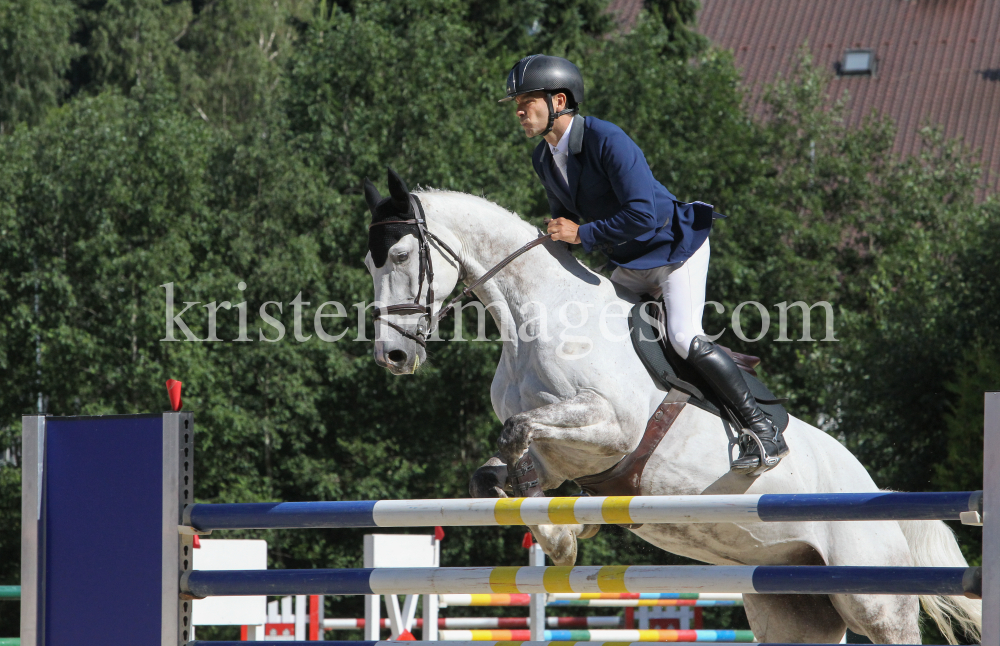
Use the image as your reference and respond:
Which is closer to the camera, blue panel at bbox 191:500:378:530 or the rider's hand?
blue panel at bbox 191:500:378:530

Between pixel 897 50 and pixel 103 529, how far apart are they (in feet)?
69.9

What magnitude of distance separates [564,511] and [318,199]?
41.0 feet

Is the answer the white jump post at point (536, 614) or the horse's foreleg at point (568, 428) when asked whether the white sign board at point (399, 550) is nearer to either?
the white jump post at point (536, 614)

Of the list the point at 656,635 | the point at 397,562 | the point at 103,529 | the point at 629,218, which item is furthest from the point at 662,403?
the point at 656,635

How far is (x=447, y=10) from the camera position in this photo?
57.0ft

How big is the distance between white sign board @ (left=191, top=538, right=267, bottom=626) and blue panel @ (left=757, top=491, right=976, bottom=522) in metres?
4.22

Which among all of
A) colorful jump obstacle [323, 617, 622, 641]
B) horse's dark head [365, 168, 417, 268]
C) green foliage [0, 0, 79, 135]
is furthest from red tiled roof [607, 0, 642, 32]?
horse's dark head [365, 168, 417, 268]

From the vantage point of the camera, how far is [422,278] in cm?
366

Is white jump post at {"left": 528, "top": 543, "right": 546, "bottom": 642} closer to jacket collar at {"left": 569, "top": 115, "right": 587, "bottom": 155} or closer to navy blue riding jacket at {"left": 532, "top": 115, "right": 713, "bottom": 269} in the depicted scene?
navy blue riding jacket at {"left": 532, "top": 115, "right": 713, "bottom": 269}

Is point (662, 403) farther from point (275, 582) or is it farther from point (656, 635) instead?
point (656, 635)

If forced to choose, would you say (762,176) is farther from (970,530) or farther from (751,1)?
(751,1)

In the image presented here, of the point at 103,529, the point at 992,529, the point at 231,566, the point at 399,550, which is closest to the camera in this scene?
the point at 992,529

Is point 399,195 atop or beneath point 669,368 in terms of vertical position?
atop

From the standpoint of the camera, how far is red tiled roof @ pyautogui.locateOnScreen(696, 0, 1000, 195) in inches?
777
